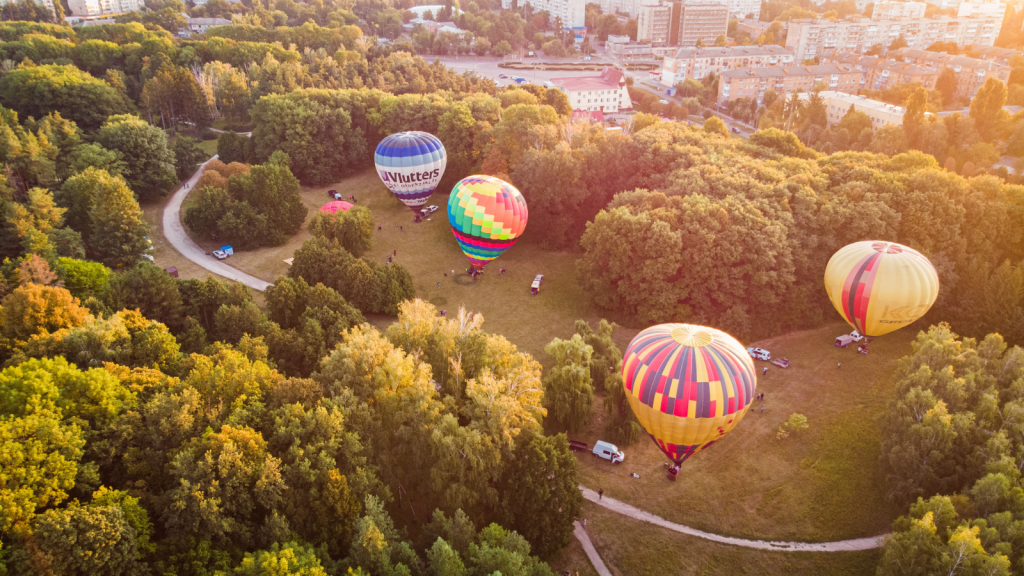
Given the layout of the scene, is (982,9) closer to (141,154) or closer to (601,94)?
(601,94)

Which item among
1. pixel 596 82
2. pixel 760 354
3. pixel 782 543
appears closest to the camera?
pixel 782 543

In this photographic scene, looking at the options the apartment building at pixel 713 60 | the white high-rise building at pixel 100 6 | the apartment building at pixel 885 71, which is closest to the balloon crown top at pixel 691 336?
the apartment building at pixel 713 60

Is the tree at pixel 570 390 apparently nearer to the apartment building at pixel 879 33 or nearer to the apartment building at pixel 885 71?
the apartment building at pixel 885 71

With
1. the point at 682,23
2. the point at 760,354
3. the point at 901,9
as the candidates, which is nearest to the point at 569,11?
the point at 682,23

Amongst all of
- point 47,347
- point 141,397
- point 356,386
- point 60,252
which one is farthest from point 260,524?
point 60,252

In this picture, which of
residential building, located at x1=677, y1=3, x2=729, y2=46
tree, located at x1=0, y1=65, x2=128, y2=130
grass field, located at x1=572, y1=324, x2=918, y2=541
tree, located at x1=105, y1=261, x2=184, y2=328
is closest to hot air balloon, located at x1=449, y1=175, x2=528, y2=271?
grass field, located at x1=572, y1=324, x2=918, y2=541

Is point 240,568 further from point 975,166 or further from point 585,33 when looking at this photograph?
point 585,33
